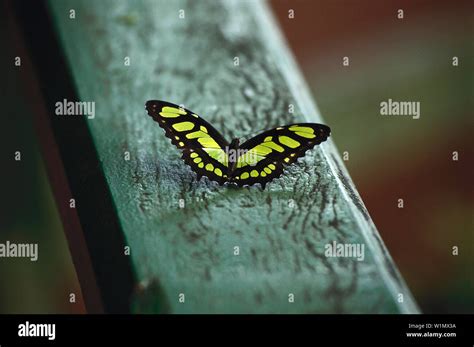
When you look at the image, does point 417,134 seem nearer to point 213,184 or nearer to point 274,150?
point 274,150

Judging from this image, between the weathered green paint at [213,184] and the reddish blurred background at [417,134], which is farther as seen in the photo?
the reddish blurred background at [417,134]

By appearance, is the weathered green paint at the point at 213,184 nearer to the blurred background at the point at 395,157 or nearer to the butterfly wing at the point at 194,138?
the butterfly wing at the point at 194,138

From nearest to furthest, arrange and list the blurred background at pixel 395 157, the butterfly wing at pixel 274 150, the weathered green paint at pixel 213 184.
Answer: the weathered green paint at pixel 213 184, the butterfly wing at pixel 274 150, the blurred background at pixel 395 157

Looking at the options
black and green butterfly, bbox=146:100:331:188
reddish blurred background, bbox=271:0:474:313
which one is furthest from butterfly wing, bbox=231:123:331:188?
reddish blurred background, bbox=271:0:474:313

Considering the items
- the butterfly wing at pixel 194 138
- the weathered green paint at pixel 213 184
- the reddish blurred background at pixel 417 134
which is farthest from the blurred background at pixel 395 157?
the butterfly wing at pixel 194 138

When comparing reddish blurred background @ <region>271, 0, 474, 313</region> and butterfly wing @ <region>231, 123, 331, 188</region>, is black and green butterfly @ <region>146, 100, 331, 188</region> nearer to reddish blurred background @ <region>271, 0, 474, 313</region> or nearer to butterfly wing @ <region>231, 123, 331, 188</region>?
butterfly wing @ <region>231, 123, 331, 188</region>

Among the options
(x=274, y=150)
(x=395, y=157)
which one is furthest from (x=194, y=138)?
(x=395, y=157)
